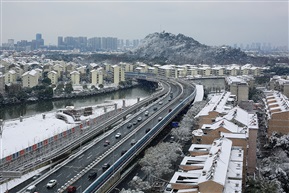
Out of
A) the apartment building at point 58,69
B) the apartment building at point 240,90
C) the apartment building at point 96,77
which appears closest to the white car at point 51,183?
the apartment building at point 240,90

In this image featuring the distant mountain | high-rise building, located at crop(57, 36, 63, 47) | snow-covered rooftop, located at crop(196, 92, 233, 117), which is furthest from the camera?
high-rise building, located at crop(57, 36, 63, 47)

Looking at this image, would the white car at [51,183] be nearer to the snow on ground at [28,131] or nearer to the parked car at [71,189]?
the parked car at [71,189]

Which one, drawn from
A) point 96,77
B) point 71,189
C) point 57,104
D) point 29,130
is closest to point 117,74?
point 96,77

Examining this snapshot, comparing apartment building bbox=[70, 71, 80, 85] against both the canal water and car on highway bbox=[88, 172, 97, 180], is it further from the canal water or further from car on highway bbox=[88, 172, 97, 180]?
car on highway bbox=[88, 172, 97, 180]

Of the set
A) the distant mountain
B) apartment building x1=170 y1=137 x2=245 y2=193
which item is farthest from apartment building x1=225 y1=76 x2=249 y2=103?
the distant mountain

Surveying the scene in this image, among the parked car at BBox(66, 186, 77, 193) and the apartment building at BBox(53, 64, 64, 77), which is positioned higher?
the apartment building at BBox(53, 64, 64, 77)

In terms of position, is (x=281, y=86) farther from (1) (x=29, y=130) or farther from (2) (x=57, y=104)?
(1) (x=29, y=130)

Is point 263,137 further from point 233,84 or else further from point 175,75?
point 175,75

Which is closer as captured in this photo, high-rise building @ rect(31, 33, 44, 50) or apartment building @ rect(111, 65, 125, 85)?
apartment building @ rect(111, 65, 125, 85)
